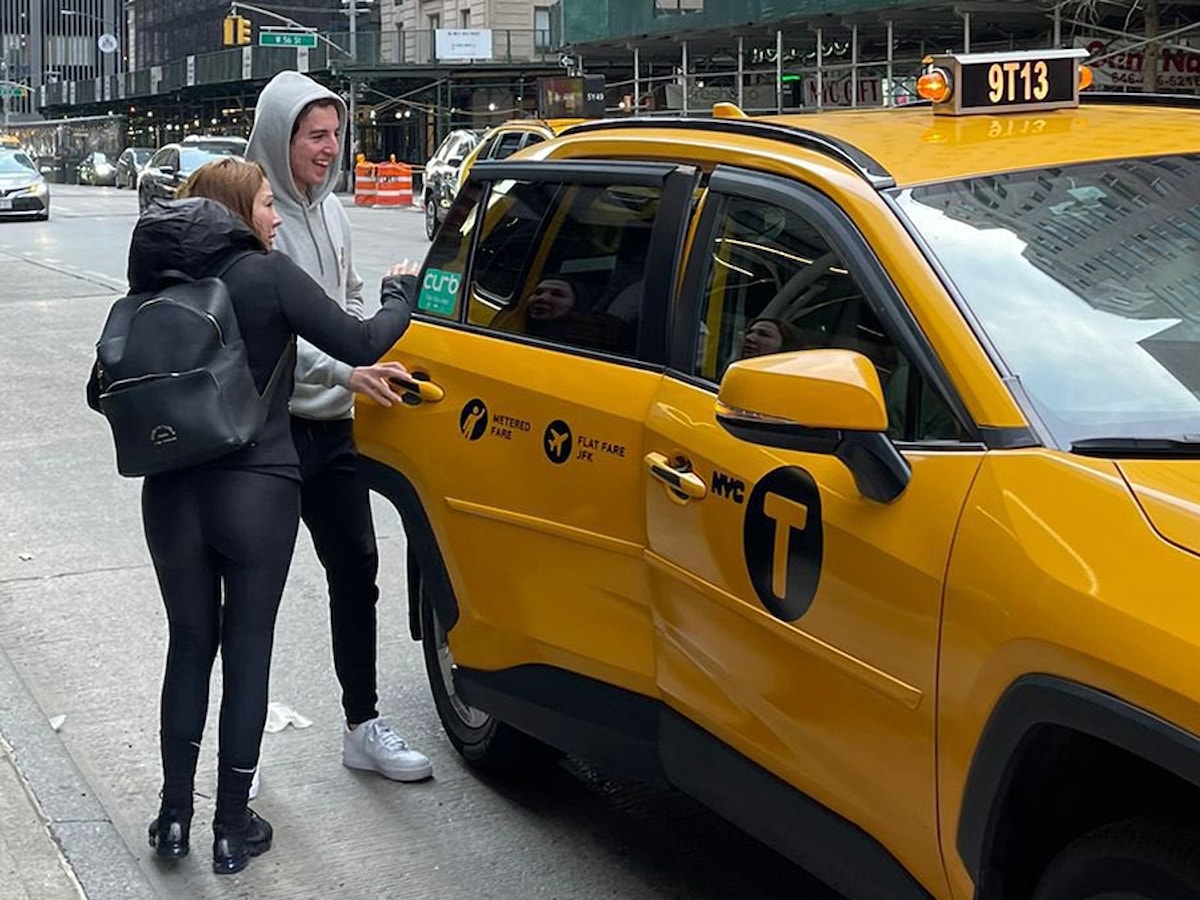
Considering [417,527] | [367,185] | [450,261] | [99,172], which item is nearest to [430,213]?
[367,185]

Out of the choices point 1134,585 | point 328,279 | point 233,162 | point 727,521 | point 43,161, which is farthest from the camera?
point 43,161

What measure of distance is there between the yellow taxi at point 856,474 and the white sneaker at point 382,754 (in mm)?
391

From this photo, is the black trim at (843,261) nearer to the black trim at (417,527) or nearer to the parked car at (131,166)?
the black trim at (417,527)

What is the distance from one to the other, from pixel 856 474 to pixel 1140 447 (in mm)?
468

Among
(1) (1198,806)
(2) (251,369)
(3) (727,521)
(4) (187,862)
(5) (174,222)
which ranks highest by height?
(5) (174,222)

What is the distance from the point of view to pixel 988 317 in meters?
2.83

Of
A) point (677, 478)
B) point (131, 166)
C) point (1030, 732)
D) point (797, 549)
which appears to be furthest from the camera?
point (131, 166)

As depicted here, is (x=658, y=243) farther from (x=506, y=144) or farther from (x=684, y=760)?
(x=506, y=144)

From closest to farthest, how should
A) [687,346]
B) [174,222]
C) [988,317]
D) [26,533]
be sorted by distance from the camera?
[988,317], [687,346], [174,222], [26,533]

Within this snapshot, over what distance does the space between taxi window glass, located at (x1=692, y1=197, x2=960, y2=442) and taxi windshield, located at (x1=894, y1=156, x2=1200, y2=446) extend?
176 millimetres

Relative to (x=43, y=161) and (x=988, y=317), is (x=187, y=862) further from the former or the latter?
(x=43, y=161)

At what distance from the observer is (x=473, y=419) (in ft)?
13.4

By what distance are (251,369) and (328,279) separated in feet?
2.28

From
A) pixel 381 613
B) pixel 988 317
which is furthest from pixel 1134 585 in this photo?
pixel 381 613
